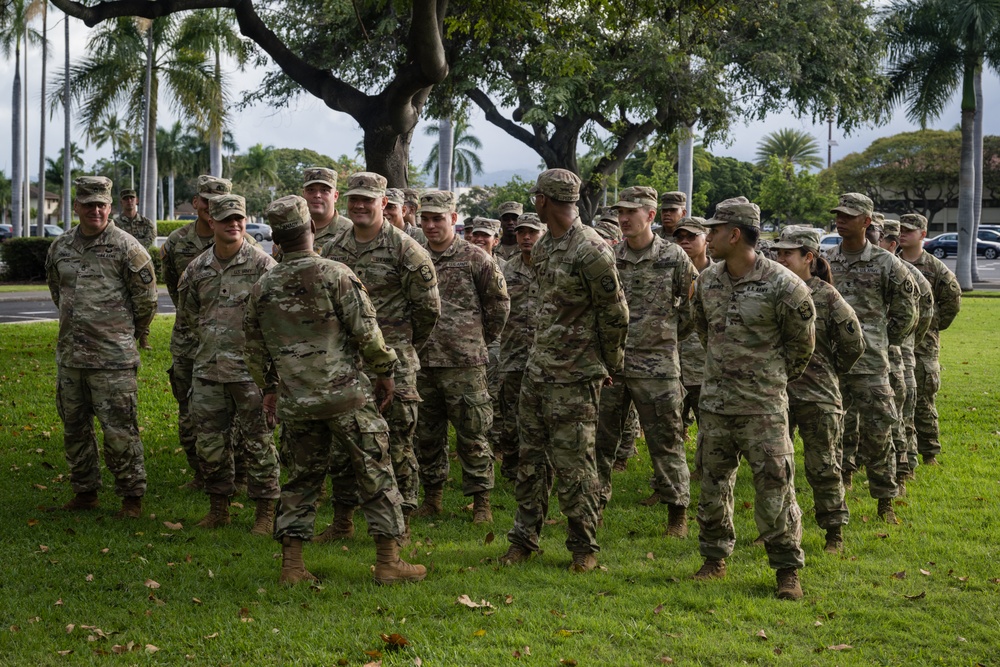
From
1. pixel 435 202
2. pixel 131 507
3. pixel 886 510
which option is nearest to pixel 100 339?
pixel 131 507

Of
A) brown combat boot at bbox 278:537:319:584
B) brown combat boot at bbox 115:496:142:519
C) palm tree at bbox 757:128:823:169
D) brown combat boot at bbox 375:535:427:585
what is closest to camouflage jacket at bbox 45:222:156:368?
brown combat boot at bbox 115:496:142:519

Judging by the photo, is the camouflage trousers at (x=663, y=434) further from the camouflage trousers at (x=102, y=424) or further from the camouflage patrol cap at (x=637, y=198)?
the camouflage trousers at (x=102, y=424)

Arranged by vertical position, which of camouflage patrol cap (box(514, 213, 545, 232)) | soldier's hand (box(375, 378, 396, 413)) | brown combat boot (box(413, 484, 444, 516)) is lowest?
brown combat boot (box(413, 484, 444, 516))

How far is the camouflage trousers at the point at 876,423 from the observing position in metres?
7.56

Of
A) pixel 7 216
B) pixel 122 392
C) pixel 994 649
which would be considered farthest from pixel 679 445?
pixel 7 216

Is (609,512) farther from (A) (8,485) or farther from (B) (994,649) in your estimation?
(A) (8,485)

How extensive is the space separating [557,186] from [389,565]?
8.15 feet

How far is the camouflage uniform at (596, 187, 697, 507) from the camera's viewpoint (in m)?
7.42

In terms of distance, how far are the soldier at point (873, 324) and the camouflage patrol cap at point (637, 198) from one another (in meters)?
1.44

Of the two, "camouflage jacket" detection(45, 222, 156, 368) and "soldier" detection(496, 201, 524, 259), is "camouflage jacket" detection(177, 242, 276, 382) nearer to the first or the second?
"camouflage jacket" detection(45, 222, 156, 368)

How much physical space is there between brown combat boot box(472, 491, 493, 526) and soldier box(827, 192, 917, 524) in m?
2.82

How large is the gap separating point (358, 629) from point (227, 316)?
2826 millimetres

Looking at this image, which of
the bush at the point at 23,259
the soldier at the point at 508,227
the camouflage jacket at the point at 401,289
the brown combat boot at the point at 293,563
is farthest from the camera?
the bush at the point at 23,259

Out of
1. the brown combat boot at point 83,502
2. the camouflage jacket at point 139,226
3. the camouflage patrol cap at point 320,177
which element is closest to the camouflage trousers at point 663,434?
the camouflage patrol cap at point 320,177
